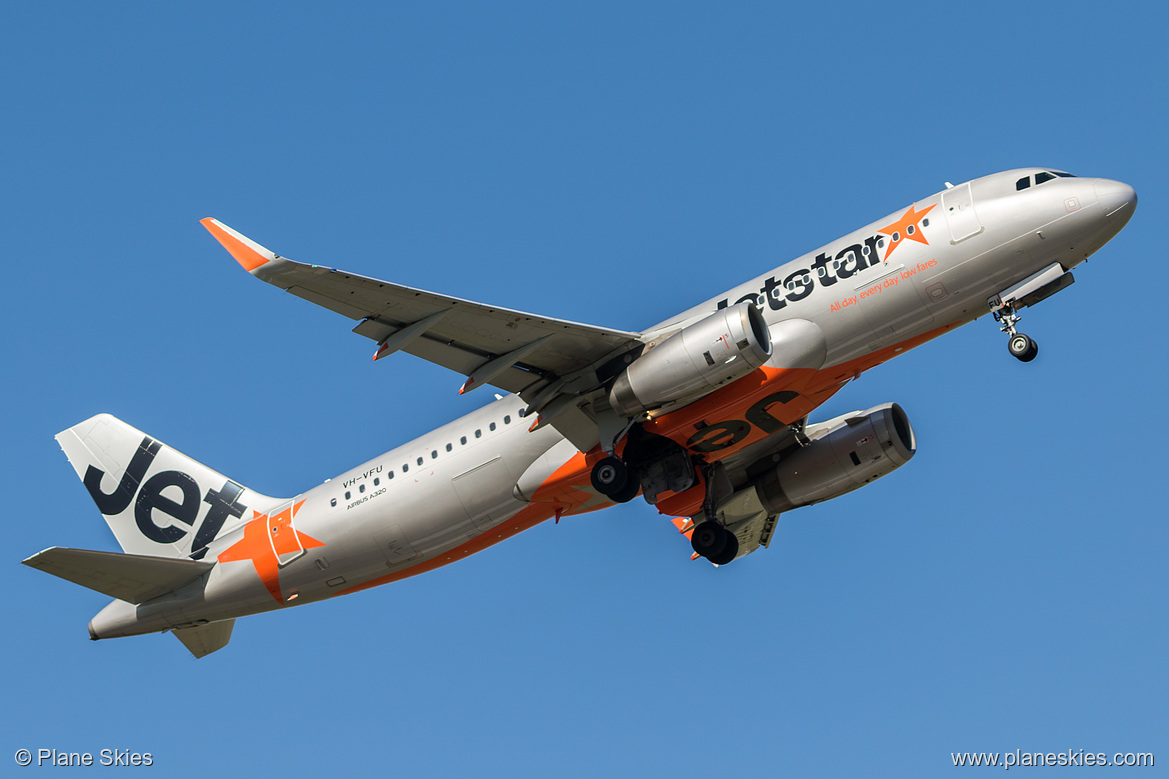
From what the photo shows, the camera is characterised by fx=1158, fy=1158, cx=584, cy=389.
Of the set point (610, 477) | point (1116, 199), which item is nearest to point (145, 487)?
point (610, 477)

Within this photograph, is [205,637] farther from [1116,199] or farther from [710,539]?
[1116,199]

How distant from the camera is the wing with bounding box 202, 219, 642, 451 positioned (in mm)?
21953

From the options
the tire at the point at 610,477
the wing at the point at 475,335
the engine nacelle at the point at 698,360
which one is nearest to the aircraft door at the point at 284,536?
the wing at the point at 475,335

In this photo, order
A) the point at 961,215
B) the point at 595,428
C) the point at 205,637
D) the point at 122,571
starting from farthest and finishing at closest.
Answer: the point at 205,637, the point at 122,571, the point at 595,428, the point at 961,215

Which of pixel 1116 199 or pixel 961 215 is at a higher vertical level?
pixel 961 215

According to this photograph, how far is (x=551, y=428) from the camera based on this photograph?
28422 millimetres

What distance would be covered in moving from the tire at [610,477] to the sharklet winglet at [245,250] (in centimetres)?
945

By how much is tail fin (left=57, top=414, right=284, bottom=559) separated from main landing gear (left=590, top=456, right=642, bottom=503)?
11228mm

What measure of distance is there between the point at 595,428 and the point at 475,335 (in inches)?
157

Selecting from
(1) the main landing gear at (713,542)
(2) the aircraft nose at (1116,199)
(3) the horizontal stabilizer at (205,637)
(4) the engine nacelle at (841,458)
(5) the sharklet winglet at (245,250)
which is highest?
(5) the sharklet winglet at (245,250)

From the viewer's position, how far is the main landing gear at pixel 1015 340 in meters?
25.0

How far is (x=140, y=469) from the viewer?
34.0 m

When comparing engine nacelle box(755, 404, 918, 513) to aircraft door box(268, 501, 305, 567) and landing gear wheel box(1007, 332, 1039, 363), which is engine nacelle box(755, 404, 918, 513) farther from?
aircraft door box(268, 501, 305, 567)

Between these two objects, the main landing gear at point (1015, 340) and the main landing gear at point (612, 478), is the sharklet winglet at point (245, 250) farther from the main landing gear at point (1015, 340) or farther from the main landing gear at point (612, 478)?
the main landing gear at point (1015, 340)
